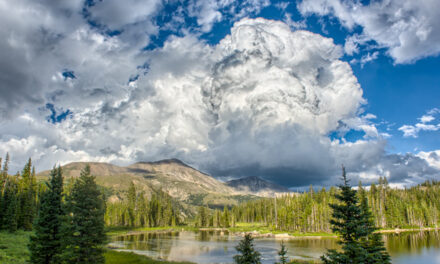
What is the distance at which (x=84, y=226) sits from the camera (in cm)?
3406

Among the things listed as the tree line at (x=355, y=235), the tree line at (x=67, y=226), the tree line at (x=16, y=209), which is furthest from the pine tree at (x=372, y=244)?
the tree line at (x=16, y=209)

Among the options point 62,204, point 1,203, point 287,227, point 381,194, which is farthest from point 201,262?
point 381,194

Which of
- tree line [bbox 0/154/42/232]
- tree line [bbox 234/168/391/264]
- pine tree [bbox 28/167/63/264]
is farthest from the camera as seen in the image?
tree line [bbox 0/154/42/232]

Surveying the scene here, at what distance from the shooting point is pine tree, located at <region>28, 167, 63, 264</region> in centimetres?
3216

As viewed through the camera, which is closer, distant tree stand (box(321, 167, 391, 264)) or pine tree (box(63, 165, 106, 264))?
distant tree stand (box(321, 167, 391, 264))

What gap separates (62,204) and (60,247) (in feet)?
16.5

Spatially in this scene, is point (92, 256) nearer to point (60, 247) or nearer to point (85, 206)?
point (60, 247)

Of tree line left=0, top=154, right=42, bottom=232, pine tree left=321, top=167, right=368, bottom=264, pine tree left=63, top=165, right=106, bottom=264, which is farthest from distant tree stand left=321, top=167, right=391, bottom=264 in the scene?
tree line left=0, top=154, right=42, bottom=232

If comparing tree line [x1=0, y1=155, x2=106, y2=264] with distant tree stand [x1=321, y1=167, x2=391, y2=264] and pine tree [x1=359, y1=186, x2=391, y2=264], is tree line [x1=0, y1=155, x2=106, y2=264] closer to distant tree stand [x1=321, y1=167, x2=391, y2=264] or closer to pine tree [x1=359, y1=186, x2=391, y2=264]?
distant tree stand [x1=321, y1=167, x2=391, y2=264]

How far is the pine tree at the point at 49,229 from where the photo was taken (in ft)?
105

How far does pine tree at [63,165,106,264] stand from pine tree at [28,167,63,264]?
0.97 metres

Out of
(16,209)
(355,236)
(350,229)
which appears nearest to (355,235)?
(355,236)

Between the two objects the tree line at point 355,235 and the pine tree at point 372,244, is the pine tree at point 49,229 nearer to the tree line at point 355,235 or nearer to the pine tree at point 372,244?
the tree line at point 355,235

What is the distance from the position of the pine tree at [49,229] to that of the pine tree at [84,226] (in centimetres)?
97
